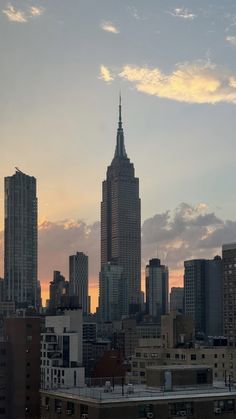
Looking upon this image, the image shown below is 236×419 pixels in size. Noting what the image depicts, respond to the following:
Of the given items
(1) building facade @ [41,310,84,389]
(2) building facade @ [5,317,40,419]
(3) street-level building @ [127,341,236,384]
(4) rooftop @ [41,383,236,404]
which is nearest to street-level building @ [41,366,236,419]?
(4) rooftop @ [41,383,236,404]

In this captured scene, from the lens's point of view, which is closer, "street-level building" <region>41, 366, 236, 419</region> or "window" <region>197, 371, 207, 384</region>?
"street-level building" <region>41, 366, 236, 419</region>

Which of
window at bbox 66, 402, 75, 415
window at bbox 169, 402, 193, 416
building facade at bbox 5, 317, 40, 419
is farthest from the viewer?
building facade at bbox 5, 317, 40, 419

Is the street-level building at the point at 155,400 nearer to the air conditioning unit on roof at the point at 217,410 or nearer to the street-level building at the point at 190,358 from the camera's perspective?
the air conditioning unit on roof at the point at 217,410

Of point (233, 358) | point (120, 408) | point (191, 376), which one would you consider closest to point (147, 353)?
point (233, 358)

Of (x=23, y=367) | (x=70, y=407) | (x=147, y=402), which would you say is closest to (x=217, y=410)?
(x=147, y=402)

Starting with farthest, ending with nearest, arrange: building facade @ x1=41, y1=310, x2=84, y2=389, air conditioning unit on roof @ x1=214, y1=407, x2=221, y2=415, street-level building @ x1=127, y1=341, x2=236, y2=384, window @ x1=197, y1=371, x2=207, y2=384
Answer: street-level building @ x1=127, y1=341, x2=236, y2=384
building facade @ x1=41, y1=310, x2=84, y2=389
window @ x1=197, y1=371, x2=207, y2=384
air conditioning unit on roof @ x1=214, y1=407, x2=221, y2=415

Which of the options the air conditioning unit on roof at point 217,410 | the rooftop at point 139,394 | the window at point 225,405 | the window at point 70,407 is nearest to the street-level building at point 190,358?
the rooftop at point 139,394

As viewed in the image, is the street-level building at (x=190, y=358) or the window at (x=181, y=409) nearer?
the window at (x=181, y=409)

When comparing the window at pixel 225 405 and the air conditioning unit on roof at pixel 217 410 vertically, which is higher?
the window at pixel 225 405

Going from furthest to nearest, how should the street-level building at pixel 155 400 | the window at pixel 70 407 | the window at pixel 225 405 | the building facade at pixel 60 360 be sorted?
1. the building facade at pixel 60 360
2. the window at pixel 225 405
3. the window at pixel 70 407
4. the street-level building at pixel 155 400

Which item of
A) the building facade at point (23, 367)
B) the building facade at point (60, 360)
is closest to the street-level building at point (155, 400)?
the building facade at point (23, 367)

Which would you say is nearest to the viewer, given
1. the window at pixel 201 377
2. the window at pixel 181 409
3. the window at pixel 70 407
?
the window at pixel 181 409

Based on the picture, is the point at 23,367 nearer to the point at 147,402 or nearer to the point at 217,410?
the point at 217,410

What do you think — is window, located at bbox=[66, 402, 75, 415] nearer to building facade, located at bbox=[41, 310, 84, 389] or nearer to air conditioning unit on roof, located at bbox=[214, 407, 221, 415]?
air conditioning unit on roof, located at bbox=[214, 407, 221, 415]
